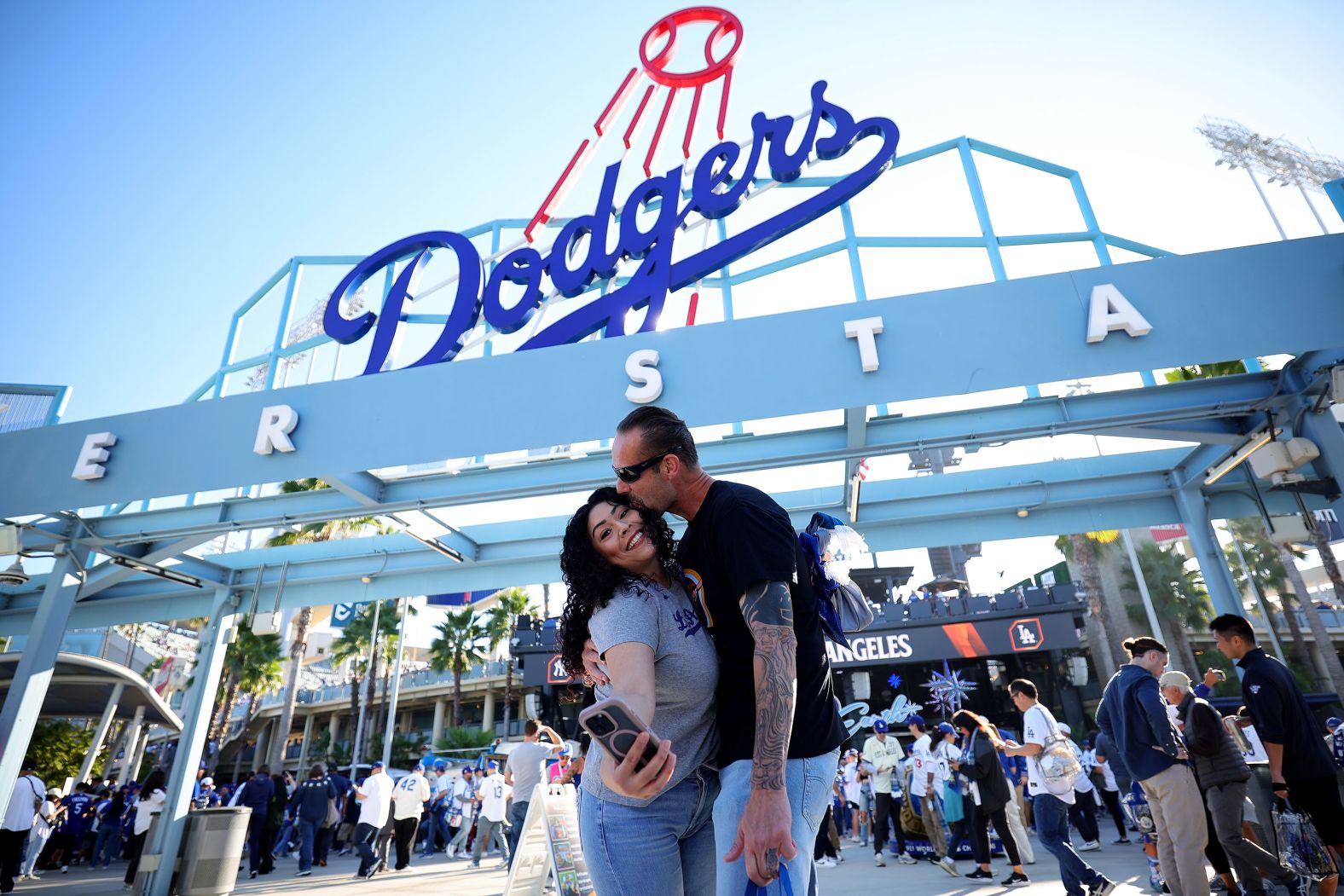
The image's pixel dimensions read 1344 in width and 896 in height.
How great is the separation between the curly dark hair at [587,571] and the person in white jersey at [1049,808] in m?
5.24

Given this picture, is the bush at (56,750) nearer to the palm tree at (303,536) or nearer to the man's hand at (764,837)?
the palm tree at (303,536)

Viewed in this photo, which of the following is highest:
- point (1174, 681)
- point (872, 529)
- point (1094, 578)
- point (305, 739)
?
point (1094, 578)

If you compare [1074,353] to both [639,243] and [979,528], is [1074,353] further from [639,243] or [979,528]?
[639,243]

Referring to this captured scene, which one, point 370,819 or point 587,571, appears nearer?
point 587,571

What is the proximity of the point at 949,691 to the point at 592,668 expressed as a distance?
2558 centimetres

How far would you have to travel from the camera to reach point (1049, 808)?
606 cm

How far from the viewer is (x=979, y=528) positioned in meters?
8.98

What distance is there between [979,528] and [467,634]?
4077 cm

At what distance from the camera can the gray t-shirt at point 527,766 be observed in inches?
317

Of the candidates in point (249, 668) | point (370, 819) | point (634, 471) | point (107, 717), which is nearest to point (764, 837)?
point (634, 471)

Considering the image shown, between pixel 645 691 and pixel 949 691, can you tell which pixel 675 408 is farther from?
pixel 949 691

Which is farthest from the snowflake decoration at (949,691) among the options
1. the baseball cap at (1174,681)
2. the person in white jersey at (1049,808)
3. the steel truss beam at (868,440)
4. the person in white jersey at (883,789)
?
the baseball cap at (1174,681)

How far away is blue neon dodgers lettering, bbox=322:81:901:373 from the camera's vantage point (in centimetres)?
817

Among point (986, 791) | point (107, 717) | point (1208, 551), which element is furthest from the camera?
point (107, 717)
